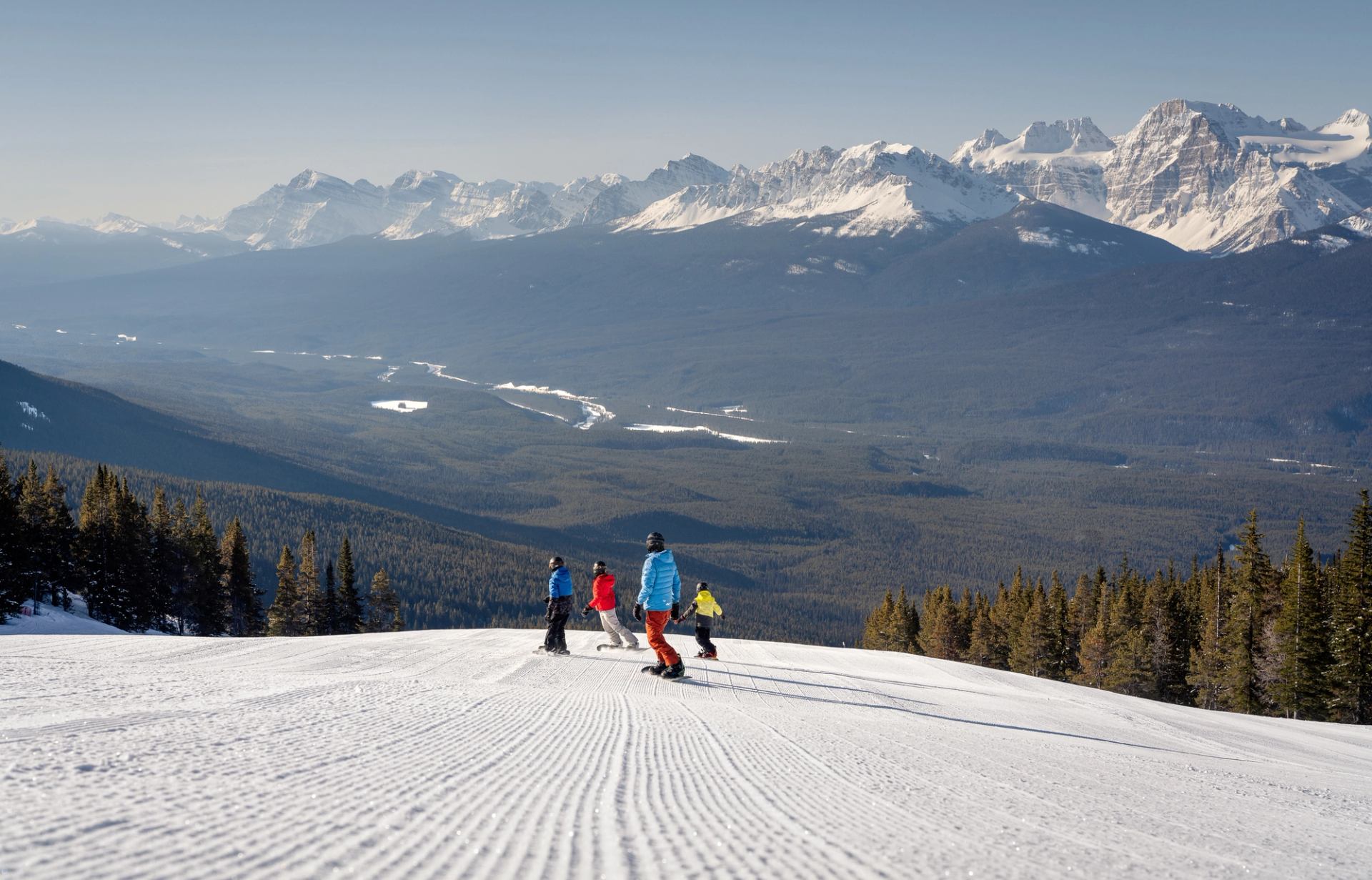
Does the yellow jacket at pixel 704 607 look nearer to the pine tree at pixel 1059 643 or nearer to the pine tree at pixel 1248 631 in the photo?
the pine tree at pixel 1248 631

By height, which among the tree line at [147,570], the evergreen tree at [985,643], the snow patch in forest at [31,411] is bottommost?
the evergreen tree at [985,643]

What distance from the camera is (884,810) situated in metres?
7.43

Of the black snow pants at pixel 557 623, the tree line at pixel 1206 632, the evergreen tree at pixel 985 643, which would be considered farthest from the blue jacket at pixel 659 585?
the evergreen tree at pixel 985 643

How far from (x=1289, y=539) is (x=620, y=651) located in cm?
18120

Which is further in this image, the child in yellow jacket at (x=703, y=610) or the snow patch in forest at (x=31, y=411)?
the snow patch in forest at (x=31, y=411)

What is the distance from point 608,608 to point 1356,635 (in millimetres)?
28983

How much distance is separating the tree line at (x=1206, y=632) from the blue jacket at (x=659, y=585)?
96.8 feet

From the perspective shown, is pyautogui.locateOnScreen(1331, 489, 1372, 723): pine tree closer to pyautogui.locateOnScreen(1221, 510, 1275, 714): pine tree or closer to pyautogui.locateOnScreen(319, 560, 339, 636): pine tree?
pyautogui.locateOnScreen(1221, 510, 1275, 714): pine tree

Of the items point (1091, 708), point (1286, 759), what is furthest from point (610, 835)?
point (1091, 708)

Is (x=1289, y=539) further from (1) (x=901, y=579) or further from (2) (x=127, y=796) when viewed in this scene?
(2) (x=127, y=796)

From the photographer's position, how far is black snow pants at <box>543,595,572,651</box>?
62.5 feet

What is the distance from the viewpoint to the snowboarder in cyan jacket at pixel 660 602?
1584cm

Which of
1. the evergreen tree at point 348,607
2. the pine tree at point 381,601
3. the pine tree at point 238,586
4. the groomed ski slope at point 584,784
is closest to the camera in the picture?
the groomed ski slope at point 584,784

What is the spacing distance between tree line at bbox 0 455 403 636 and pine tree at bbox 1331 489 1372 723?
139 feet
